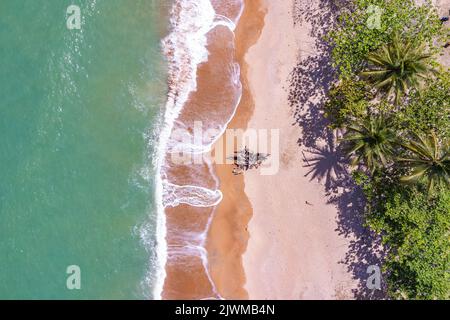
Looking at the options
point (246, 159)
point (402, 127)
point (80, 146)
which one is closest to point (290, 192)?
point (246, 159)

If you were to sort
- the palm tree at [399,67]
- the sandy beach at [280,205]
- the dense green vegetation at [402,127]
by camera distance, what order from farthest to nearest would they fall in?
the sandy beach at [280,205], the dense green vegetation at [402,127], the palm tree at [399,67]

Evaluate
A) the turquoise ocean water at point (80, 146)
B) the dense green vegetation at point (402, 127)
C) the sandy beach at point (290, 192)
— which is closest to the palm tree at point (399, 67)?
the dense green vegetation at point (402, 127)

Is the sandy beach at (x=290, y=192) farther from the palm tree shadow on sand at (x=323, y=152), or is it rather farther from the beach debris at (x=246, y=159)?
the beach debris at (x=246, y=159)

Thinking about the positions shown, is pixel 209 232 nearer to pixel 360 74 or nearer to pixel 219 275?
pixel 219 275

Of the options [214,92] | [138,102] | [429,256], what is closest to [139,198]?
[138,102]

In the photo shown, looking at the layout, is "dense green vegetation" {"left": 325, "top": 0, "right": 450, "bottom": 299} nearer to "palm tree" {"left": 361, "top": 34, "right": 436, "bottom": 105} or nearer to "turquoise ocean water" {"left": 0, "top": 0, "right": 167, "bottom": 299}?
"palm tree" {"left": 361, "top": 34, "right": 436, "bottom": 105}

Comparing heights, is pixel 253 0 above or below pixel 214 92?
above
